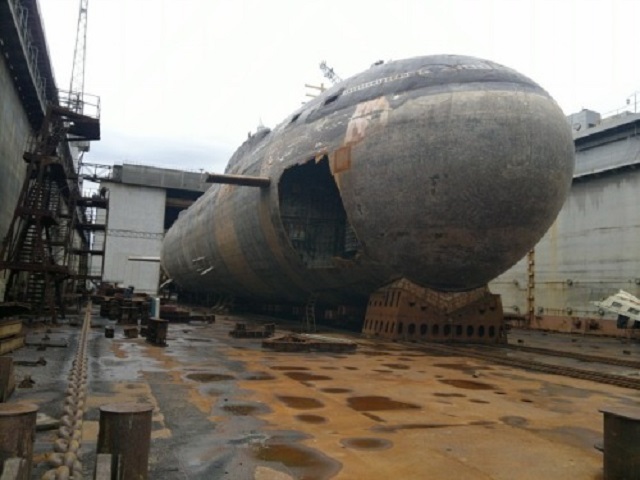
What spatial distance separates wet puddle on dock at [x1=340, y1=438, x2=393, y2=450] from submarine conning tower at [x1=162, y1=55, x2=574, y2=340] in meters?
8.35

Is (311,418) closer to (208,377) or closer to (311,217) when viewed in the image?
(208,377)

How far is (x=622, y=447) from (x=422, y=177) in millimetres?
9094

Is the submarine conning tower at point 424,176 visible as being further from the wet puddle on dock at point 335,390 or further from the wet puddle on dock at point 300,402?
the wet puddle on dock at point 300,402

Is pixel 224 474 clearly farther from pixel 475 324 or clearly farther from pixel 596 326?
pixel 596 326

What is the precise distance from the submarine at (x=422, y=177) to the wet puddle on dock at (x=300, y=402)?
704cm

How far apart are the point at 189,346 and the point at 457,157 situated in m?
7.34

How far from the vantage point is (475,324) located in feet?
47.6

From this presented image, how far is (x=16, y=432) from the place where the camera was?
3.03 meters

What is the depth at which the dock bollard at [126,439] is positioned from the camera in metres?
3.23

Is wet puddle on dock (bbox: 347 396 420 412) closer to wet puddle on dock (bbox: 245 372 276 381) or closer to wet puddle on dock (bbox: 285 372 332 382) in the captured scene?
wet puddle on dock (bbox: 285 372 332 382)

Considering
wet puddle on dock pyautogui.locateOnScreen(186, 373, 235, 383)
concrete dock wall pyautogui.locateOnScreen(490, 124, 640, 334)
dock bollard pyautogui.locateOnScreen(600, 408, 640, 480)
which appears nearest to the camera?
dock bollard pyautogui.locateOnScreen(600, 408, 640, 480)

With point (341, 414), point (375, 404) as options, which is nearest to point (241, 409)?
point (341, 414)

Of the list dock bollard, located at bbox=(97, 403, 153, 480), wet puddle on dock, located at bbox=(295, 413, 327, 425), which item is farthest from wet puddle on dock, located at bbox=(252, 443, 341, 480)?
dock bollard, located at bbox=(97, 403, 153, 480)

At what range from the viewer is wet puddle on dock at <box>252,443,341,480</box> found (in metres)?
3.97
